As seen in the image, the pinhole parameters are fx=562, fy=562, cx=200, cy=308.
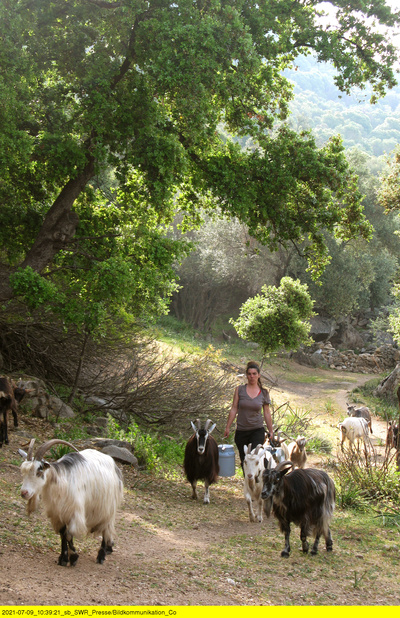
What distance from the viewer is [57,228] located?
1125cm

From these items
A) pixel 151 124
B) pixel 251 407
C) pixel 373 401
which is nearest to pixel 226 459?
pixel 251 407

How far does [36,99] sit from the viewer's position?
1193cm

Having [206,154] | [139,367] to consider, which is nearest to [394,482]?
[139,367]

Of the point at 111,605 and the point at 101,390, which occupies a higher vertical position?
the point at 101,390

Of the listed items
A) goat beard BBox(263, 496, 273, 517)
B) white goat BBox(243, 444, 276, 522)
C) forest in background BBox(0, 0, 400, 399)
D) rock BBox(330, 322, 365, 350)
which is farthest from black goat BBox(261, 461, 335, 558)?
rock BBox(330, 322, 365, 350)

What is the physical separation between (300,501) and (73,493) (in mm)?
2672

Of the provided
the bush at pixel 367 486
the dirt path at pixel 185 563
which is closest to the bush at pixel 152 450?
the dirt path at pixel 185 563

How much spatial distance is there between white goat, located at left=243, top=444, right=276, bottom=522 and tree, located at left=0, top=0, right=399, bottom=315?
3.97m

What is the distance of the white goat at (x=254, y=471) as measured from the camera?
310 inches

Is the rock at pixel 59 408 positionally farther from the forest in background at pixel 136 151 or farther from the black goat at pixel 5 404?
the black goat at pixel 5 404

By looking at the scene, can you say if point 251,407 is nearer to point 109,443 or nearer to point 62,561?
point 109,443

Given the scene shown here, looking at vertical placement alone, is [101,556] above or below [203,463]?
below

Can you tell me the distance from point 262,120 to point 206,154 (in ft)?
4.93

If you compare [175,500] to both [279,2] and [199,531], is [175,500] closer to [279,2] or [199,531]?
[199,531]
